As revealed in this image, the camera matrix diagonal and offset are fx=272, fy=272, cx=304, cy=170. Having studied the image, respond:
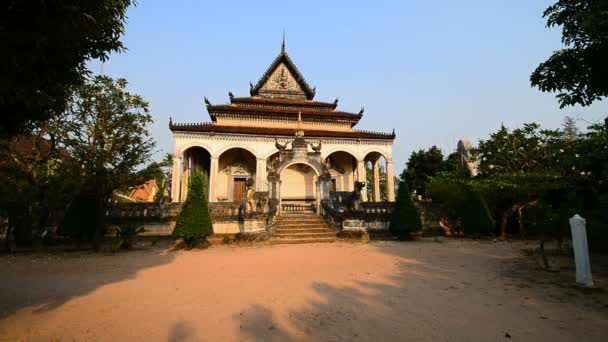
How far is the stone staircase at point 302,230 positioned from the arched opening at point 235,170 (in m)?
9.07

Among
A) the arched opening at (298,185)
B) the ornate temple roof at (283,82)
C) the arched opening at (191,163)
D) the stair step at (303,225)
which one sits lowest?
the stair step at (303,225)

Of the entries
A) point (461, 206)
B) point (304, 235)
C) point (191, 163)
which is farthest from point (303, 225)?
point (191, 163)

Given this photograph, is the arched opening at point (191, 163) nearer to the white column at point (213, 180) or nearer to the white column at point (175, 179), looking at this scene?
the white column at point (213, 180)

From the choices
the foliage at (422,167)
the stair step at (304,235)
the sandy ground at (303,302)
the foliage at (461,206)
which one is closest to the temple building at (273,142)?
the foliage at (422,167)

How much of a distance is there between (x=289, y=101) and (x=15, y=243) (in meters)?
19.8

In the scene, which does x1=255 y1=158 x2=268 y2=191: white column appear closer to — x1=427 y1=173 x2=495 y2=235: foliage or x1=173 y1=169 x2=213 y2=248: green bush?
x1=173 y1=169 x2=213 y2=248: green bush

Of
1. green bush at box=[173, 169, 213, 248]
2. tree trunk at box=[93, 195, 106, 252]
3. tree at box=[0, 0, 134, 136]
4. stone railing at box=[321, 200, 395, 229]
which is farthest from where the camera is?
stone railing at box=[321, 200, 395, 229]

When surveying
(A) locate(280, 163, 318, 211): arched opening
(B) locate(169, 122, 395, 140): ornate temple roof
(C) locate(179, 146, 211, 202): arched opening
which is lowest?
(A) locate(280, 163, 318, 211): arched opening

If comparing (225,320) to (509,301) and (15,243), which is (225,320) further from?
(15,243)

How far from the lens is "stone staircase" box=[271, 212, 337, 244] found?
11500mm

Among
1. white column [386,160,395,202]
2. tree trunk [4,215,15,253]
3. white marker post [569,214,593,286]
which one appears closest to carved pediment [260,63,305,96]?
white column [386,160,395,202]

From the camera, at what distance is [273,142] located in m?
21.0

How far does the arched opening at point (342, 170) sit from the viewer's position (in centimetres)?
2358

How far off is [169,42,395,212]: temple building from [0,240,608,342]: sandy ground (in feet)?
38.3
